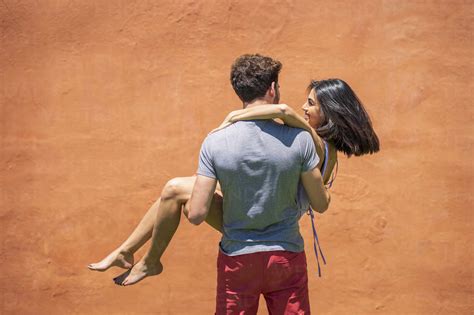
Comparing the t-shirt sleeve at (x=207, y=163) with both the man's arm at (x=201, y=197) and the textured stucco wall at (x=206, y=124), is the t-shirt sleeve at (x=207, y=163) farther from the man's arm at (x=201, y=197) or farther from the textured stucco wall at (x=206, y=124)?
the textured stucco wall at (x=206, y=124)

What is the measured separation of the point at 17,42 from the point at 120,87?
72cm

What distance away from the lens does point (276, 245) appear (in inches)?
121

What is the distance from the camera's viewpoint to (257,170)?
2938 millimetres

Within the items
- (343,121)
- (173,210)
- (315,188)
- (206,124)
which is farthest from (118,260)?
(206,124)

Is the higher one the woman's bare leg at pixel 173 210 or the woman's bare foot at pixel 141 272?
the woman's bare leg at pixel 173 210

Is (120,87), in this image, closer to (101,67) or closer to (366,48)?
(101,67)

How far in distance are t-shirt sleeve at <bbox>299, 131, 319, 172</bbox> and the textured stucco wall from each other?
2.04 meters

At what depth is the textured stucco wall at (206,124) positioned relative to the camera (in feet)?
16.5

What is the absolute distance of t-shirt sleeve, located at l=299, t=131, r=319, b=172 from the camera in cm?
298

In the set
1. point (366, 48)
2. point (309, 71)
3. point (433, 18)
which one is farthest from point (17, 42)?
point (433, 18)

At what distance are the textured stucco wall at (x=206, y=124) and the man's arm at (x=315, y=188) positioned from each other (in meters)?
1.98

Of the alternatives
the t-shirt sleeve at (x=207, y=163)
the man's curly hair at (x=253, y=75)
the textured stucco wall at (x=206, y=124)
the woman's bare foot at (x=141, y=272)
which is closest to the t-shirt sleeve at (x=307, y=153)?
the man's curly hair at (x=253, y=75)

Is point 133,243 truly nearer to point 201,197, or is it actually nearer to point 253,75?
point 201,197

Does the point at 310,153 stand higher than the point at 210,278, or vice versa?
the point at 310,153
